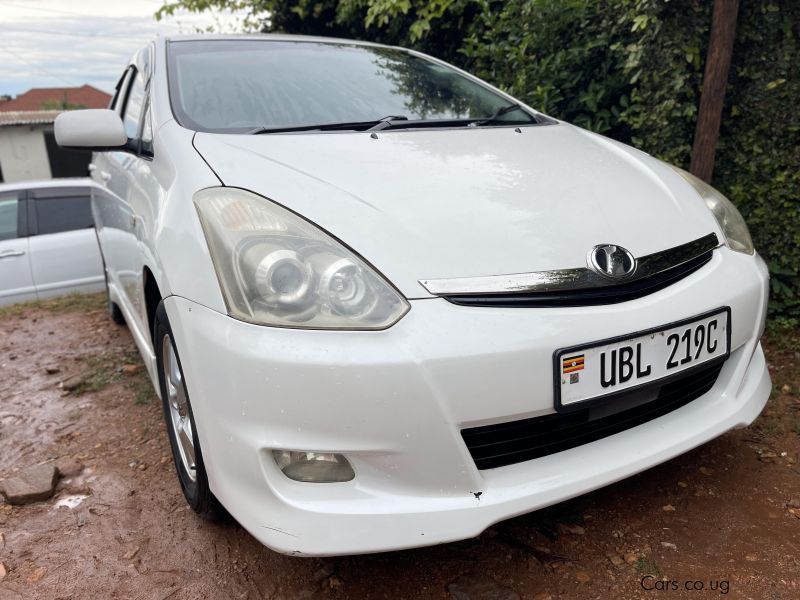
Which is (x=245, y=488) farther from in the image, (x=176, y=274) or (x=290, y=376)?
(x=176, y=274)

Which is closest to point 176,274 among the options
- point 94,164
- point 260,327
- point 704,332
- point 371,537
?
point 260,327

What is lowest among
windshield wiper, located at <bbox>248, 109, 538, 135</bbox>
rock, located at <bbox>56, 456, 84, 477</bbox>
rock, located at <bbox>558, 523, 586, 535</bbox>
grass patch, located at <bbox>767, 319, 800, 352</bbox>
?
rock, located at <bbox>56, 456, 84, 477</bbox>

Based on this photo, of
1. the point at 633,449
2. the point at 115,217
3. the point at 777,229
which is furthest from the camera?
the point at 777,229

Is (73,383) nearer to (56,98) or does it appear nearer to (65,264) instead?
(65,264)

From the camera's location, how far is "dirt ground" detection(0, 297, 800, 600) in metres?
1.65

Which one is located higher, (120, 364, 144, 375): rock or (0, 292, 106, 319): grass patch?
(120, 364, 144, 375): rock

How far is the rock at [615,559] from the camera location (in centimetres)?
170

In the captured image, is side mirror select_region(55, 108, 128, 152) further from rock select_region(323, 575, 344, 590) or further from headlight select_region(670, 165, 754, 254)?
headlight select_region(670, 165, 754, 254)

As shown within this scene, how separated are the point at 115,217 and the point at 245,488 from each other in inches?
68.1

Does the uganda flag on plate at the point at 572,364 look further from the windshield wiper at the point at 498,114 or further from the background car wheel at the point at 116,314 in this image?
the background car wheel at the point at 116,314

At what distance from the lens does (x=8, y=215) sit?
6.47 m

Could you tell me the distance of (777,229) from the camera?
2.95m

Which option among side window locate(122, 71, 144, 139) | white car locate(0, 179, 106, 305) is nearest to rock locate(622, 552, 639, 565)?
side window locate(122, 71, 144, 139)

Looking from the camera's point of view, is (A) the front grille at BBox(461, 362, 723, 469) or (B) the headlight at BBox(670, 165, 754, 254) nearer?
(A) the front grille at BBox(461, 362, 723, 469)
